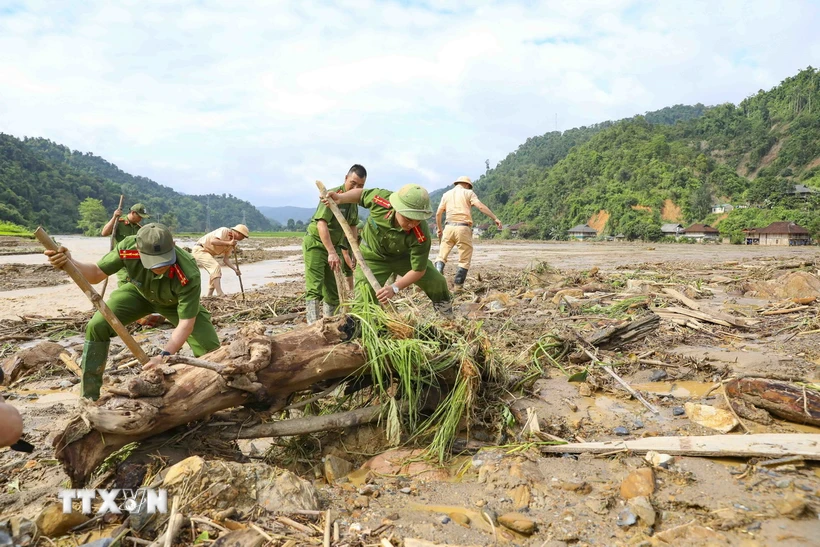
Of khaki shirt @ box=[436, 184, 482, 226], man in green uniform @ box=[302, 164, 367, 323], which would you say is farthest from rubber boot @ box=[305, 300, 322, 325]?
khaki shirt @ box=[436, 184, 482, 226]

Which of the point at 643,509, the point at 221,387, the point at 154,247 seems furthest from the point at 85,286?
the point at 643,509

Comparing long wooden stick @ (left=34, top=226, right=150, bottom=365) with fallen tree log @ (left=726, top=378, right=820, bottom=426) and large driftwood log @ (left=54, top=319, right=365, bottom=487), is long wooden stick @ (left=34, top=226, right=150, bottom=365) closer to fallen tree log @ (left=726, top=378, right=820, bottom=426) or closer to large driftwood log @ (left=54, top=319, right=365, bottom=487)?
large driftwood log @ (left=54, top=319, right=365, bottom=487)

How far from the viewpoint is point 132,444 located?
2.64 m

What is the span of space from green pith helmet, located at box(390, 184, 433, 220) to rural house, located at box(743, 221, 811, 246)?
1926 inches

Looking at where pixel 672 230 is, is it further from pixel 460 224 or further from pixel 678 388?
pixel 678 388

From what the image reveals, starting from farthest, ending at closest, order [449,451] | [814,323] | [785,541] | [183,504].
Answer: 1. [814,323]
2. [449,451]
3. [183,504]
4. [785,541]

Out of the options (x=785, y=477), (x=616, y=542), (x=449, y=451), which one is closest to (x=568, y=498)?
(x=616, y=542)

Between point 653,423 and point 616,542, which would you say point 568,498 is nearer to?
point 616,542

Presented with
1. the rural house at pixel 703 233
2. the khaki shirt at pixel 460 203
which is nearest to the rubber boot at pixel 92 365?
the khaki shirt at pixel 460 203

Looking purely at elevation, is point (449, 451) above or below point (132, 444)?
below

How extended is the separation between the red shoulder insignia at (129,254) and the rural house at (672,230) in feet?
202

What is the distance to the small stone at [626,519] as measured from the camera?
2.14m

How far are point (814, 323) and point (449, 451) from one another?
473cm

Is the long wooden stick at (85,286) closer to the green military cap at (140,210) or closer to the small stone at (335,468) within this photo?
the small stone at (335,468)
